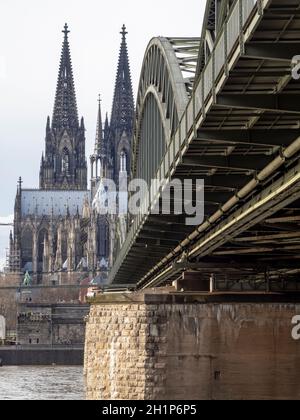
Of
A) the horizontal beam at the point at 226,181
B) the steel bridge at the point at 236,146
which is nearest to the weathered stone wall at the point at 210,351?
the steel bridge at the point at 236,146

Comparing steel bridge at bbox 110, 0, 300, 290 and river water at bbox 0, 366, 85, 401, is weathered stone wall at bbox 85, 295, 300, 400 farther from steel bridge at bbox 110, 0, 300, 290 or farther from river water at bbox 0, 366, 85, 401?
river water at bbox 0, 366, 85, 401

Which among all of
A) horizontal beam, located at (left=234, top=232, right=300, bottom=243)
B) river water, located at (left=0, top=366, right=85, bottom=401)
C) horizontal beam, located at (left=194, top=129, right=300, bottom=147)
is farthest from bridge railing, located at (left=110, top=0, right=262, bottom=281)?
river water, located at (left=0, top=366, right=85, bottom=401)

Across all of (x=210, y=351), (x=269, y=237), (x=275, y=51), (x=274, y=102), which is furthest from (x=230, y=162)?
(x=210, y=351)

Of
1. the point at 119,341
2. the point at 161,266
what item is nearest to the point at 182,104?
the point at 119,341

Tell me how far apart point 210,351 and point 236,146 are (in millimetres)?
12224

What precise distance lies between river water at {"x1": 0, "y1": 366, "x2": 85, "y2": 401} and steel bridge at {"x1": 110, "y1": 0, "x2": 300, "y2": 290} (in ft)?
82.6

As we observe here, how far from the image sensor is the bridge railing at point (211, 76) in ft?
66.1

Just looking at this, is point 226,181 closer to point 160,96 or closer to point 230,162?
point 230,162

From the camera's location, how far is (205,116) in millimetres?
25188

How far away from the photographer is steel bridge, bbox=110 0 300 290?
20312 millimetres

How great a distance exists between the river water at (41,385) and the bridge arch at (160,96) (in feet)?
44.4

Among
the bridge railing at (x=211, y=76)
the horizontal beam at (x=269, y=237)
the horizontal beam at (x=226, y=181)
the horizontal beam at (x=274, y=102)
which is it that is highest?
the bridge railing at (x=211, y=76)

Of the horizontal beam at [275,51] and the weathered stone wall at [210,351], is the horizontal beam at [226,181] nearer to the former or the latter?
the weathered stone wall at [210,351]
